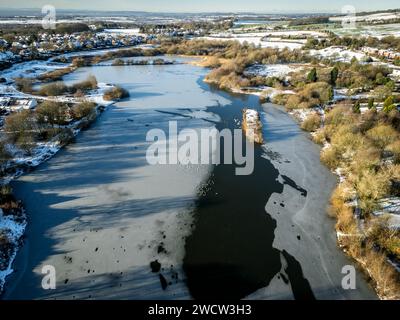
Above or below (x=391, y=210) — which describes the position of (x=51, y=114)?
above

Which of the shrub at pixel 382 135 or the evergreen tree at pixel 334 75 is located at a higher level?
the evergreen tree at pixel 334 75

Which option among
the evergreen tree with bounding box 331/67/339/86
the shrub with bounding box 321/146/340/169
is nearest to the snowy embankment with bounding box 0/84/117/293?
the shrub with bounding box 321/146/340/169

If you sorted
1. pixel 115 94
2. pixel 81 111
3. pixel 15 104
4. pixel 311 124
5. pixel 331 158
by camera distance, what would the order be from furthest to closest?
pixel 115 94, pixel 15 104, pixel 81 111, pixel 311 124, pixel 331 158

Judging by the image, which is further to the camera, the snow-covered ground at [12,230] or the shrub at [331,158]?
the shrub at [331,158]

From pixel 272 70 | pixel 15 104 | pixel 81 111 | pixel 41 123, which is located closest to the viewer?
pixel 41 123

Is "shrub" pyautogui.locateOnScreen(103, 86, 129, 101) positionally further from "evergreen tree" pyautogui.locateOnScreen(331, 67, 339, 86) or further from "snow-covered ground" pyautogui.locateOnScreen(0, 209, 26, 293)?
"evergreen tree" pyautogui.locateOnScreen(331, 67, 339, 86)

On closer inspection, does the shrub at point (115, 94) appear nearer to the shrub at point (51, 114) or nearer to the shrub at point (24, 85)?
the shrub at point (51, 114)

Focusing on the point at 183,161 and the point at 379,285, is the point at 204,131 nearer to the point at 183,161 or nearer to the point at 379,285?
the point at 183,161

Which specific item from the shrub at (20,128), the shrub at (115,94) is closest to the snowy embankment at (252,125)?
the shrub at (115,94)

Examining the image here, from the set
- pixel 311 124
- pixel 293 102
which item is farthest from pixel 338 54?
pixel 311 124

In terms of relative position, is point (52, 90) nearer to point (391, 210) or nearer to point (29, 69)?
point (29, 69)

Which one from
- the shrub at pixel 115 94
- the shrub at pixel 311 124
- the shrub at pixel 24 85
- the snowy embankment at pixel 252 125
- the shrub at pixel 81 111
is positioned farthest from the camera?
the shrub at pixel 24 85
